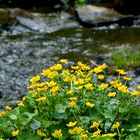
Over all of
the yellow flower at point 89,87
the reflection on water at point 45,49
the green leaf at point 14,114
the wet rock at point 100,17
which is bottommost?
the reflection on water at point 45,49

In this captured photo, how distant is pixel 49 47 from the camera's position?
11.1 meters

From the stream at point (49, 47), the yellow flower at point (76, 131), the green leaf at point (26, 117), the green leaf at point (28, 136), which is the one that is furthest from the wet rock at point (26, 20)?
the yellow flower at point (76, 131)

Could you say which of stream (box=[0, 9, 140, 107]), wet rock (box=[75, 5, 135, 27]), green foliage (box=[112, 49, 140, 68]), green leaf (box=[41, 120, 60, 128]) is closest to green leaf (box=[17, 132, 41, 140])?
green leaf (box=[41, 120, 60, 128])

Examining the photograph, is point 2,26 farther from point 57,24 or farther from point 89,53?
point 89,53

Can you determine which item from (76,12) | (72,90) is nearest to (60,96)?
(72,90)

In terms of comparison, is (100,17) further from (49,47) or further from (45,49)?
(45,49)

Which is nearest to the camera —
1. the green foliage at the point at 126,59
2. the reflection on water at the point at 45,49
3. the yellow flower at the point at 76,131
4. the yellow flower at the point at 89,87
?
the yellow flower at the point at 76,131

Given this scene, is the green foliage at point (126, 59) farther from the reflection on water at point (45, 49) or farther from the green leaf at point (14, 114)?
the green leaf at point (14, 114)

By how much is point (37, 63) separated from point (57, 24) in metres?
3.96

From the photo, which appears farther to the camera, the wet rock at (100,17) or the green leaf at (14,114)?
the wet rock at (100,17)

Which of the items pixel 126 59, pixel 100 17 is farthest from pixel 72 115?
pixel 100 17

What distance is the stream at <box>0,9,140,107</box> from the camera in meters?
8.77

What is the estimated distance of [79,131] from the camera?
3965 millimetres

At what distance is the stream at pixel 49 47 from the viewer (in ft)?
28.8
